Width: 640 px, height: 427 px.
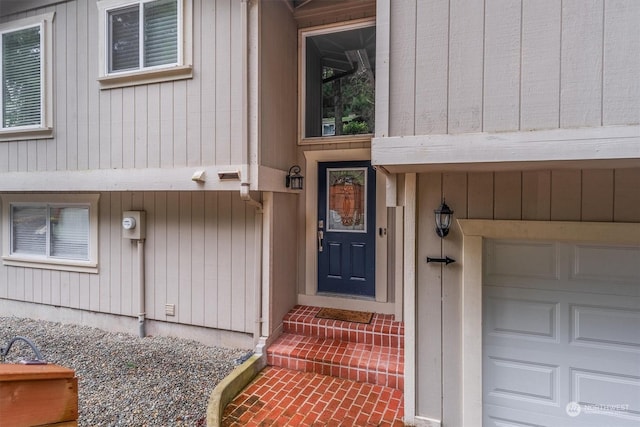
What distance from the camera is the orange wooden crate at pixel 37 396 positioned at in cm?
129

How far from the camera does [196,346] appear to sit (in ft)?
13.6

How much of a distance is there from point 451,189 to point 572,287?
1.27 m

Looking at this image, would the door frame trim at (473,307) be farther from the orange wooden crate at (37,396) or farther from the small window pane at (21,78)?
the small window pane at (21,78)

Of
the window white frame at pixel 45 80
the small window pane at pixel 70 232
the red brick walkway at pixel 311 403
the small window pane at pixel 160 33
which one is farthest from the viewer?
the small window pane at pixel 70 232

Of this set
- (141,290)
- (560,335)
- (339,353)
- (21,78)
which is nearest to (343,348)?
(339,353)

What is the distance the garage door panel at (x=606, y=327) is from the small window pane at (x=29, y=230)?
23.7ft

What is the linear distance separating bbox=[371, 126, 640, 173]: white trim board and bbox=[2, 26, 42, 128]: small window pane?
5560 mm

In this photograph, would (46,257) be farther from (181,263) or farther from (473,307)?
(473,307)

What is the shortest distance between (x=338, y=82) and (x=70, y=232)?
514 centimetres

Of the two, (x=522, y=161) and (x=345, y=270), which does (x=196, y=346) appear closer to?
(x=345, y=270)

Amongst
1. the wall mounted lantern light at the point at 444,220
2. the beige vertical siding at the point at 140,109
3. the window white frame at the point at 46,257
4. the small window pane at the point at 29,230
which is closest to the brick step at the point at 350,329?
the wall mounted lantern light at the point at 444,220

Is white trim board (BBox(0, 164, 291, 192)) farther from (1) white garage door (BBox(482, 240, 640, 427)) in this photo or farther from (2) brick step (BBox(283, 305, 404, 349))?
(1) white garage door (BBox(482, 240, 640, 427))

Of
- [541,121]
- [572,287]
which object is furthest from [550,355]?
[541,121]

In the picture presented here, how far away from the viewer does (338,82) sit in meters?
5.37
